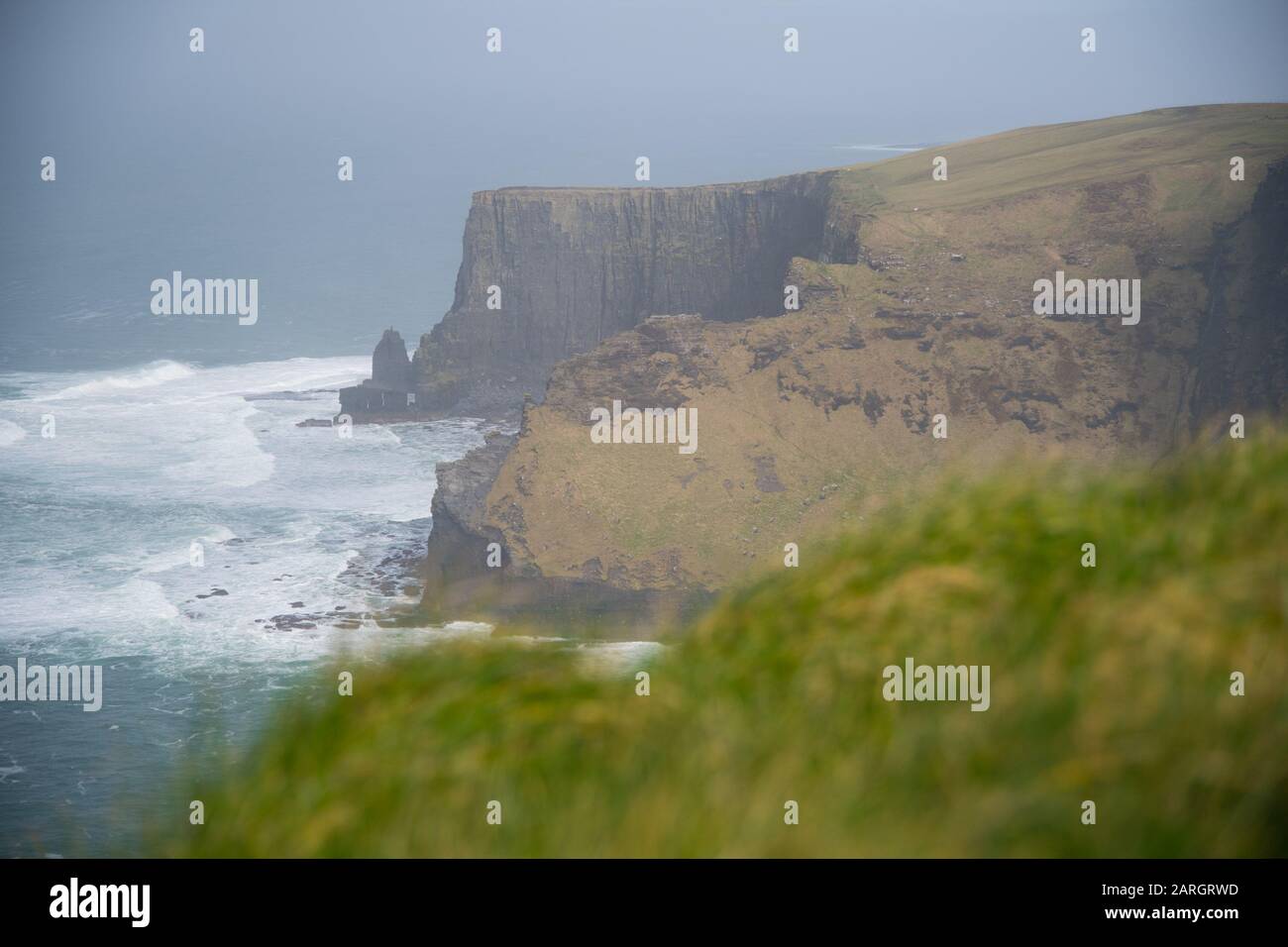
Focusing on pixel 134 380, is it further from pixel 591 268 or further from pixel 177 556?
pixel 177 556

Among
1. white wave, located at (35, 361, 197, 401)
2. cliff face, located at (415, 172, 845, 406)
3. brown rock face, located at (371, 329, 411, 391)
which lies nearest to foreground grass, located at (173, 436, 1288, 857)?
cliff face, located at (415, 172, 845, 406)

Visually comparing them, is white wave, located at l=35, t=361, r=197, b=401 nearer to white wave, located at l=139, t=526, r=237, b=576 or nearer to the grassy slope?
white wave, located at l=139, t=526, r=237, b=576

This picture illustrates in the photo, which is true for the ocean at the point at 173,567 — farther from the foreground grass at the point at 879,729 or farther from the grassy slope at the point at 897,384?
the grassy slope at the point at 897,384

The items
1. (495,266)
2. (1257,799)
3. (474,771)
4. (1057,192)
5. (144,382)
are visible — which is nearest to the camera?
(1257,799)

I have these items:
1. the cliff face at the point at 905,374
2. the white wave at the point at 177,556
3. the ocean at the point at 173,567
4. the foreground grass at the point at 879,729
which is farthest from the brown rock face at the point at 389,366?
the foreground grass at the point at 879,729

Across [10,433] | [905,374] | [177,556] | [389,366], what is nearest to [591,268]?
[389,366]
